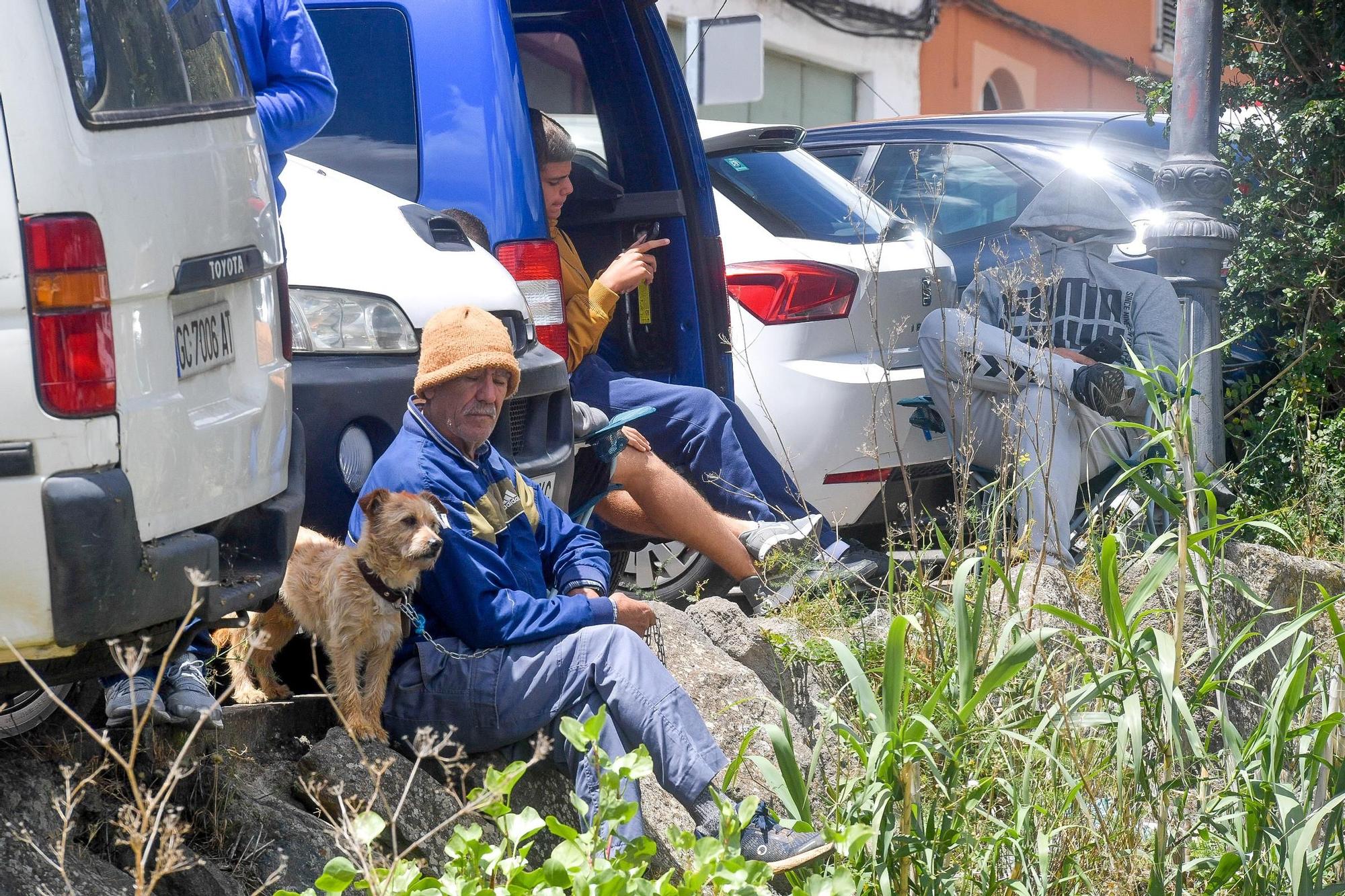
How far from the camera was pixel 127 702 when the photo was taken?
3041mm

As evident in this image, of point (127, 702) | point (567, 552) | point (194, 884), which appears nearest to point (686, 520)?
point (567, 552)

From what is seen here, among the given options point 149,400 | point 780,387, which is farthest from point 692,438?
point 149,400

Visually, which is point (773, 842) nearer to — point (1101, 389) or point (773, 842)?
point (773, 842)

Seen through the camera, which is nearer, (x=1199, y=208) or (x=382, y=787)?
(x=382, y=787)

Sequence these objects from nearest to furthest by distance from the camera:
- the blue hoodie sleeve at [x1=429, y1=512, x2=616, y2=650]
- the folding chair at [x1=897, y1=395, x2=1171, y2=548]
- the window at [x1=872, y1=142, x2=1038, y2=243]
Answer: the blue hoodie sleeve at [x1=429, y1=512, x2=616, y2=650] → the folding chair at [x1=897, y1=395, x2=1171, y2=548] → the window at [x1=872, y1=142, x2=1038, y2=243]

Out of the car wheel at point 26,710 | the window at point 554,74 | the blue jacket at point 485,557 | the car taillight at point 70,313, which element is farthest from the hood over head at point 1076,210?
the car taillight at point 70,313

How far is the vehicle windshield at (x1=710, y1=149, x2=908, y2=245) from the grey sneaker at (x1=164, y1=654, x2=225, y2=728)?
3.17 metres

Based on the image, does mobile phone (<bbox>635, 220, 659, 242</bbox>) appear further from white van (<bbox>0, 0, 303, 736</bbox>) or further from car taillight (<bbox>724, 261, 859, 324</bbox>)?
white van (<bbox>0, 0, 303, 736</bbox>)

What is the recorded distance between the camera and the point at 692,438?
5258 mm

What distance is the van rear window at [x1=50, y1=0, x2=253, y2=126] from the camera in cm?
259

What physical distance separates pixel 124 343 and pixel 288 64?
67.6 inches

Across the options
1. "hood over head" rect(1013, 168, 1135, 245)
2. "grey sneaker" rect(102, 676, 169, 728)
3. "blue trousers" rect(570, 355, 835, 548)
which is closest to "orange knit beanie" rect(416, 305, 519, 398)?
"grey sneaker" rect(102, 676, 169, 728)

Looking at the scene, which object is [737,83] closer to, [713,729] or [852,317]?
[852,317]

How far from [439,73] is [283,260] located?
1.47 metres
